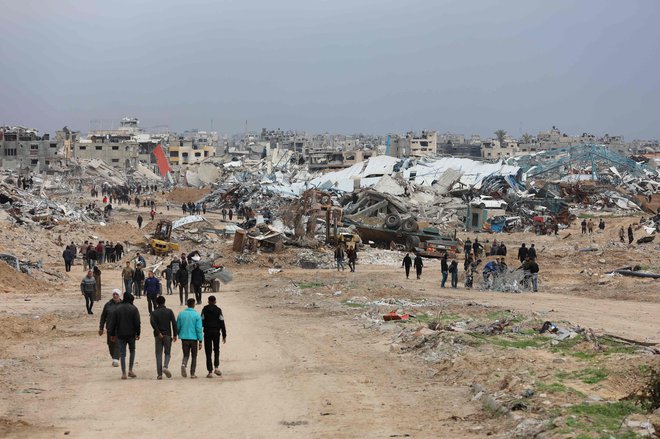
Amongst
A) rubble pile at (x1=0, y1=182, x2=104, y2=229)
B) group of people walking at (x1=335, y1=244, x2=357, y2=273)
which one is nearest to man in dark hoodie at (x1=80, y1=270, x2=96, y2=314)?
group of people walking at (x1=335, y1=244, x2=357, y2=273)

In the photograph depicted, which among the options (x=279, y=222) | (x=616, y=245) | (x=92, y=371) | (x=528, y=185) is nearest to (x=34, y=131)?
(x=528, y=185)

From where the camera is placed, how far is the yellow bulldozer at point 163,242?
4116cm

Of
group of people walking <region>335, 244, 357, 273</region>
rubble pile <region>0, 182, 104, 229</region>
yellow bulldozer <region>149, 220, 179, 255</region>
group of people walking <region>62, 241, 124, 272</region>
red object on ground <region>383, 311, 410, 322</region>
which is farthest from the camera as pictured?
rubble pile <region>0, 182, 104, 229</region>

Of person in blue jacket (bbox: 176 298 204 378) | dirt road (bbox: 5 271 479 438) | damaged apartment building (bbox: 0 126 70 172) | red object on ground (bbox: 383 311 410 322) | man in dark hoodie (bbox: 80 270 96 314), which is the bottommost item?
red object on ground (bbox: 383 311 410 322)

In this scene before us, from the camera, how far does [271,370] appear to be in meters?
14.8

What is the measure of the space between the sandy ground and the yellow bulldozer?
35.4 ft

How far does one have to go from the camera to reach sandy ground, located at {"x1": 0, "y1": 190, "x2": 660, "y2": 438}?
10844mm

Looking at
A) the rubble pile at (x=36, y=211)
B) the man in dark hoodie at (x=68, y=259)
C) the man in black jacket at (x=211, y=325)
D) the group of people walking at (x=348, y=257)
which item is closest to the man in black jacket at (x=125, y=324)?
the man in black jacket at (x=211, y=325)

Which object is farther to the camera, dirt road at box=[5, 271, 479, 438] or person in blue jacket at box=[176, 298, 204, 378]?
person in blue jacket at box=[176, 298, 204, 378]

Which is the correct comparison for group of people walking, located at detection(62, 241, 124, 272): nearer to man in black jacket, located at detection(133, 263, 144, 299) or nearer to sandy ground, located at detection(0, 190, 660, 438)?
sandy ground, located at detection(0, 190, 660, 438)

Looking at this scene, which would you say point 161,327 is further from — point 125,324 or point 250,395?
point 250,395

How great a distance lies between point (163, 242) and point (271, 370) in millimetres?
27396

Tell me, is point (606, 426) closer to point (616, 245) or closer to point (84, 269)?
point (84, 269)

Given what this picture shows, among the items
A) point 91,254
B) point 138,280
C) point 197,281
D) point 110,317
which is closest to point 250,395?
point 110,317
